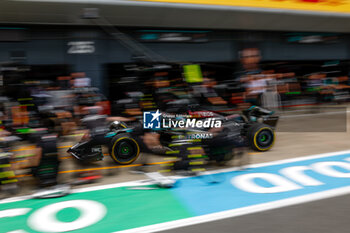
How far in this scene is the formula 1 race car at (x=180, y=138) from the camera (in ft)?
17.3

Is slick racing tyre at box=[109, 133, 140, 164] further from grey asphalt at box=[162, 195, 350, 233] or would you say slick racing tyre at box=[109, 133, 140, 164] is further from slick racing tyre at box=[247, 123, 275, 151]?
grey asphalt at box=[162, 195, 350, 233]

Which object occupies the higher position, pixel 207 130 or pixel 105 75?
pixel 105 75

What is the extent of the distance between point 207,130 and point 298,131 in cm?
459

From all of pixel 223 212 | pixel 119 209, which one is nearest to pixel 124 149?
pixel 119 209

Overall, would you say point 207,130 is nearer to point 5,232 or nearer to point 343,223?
point 343,223

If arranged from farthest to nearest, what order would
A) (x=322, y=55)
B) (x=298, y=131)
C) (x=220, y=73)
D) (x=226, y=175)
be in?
(x=322, y=55) < (x=220, y=73) < (x=298, y=131) < (x=226, y=175)

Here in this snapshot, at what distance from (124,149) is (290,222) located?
11.4 ft

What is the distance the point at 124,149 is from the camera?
593cm

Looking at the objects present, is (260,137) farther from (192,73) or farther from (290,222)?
(290,222)

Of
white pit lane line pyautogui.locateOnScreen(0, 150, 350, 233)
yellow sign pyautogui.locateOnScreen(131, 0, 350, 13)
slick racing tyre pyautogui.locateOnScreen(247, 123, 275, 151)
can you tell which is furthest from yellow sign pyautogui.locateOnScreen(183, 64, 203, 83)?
yellow sign pyautogui.locateOnScreen(131, 0, 350, 13)

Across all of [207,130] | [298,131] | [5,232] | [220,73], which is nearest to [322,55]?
[220,73]

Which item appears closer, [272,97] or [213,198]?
[213,198]

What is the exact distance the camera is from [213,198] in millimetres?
4285

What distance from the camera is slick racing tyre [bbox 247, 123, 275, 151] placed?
6.43m
